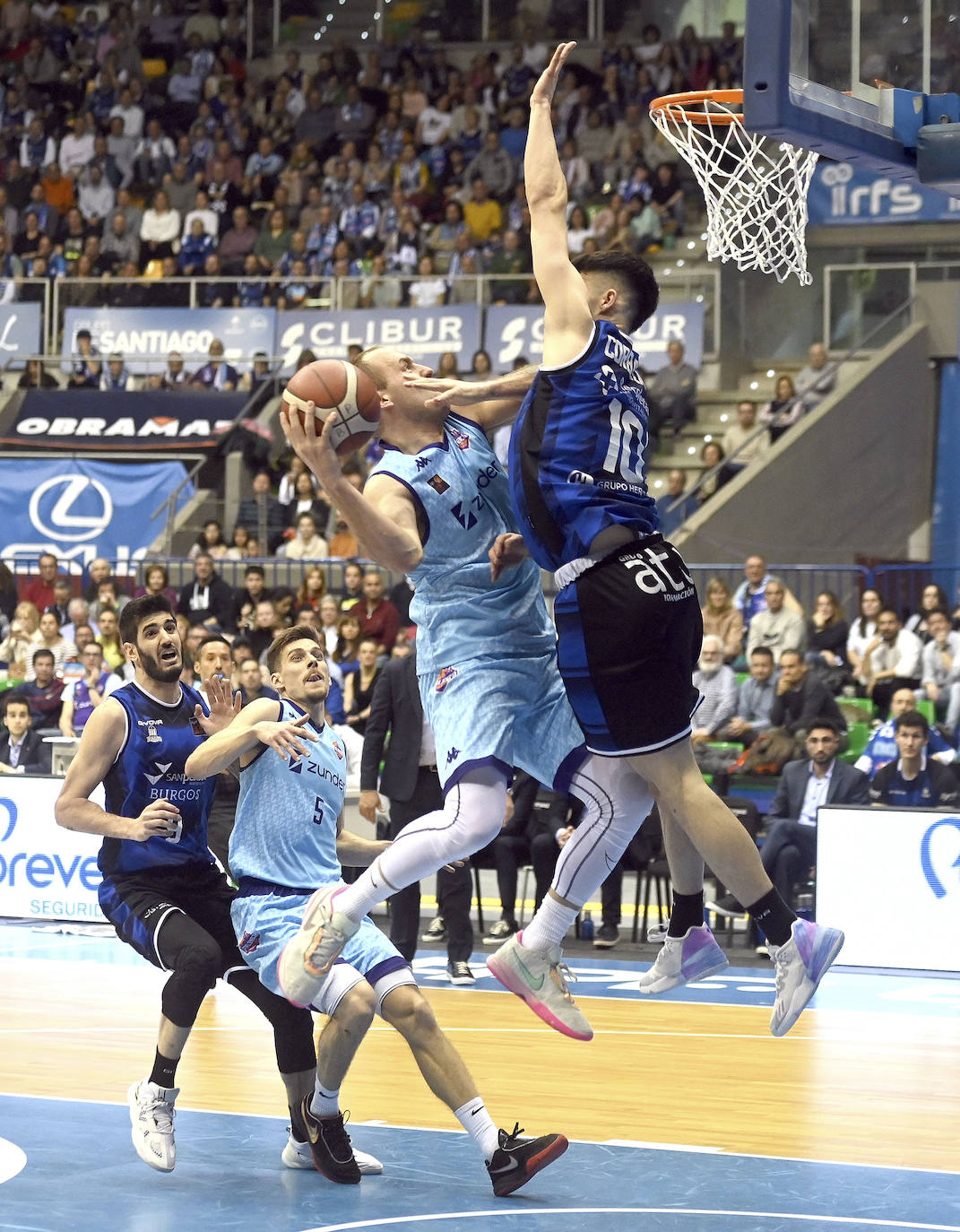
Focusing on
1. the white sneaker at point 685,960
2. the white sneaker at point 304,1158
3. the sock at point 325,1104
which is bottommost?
the white sneaker at point 304,1158

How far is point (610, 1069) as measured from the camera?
8523 millimetres

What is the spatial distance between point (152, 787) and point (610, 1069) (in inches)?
118

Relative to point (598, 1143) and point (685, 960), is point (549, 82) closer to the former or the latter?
point (685, 960)

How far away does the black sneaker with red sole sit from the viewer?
602cm

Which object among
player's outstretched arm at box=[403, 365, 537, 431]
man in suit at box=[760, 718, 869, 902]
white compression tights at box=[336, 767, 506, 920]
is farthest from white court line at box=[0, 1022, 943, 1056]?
player's outstretched arm at box=[403, 365, 537, 431]

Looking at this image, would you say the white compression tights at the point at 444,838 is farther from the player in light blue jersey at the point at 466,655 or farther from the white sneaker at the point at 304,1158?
the white sneaker at the point at 304,1158

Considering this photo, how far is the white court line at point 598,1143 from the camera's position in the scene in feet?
21.2

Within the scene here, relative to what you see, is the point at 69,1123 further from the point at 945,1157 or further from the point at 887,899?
the point at 887,899

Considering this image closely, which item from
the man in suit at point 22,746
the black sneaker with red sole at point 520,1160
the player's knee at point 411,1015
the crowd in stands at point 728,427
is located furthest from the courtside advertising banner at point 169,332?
the black sneaker with red sole at point 520,1160

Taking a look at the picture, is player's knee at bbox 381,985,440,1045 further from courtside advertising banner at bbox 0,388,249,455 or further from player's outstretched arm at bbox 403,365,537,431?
courtside advertising banner at bbox 0,388,249,455

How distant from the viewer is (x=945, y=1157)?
6.67 metres

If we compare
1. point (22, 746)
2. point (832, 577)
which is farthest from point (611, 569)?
point (832, 577)

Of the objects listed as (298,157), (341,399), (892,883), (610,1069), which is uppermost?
(298,157)

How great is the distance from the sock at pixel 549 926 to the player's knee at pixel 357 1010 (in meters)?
1.04
